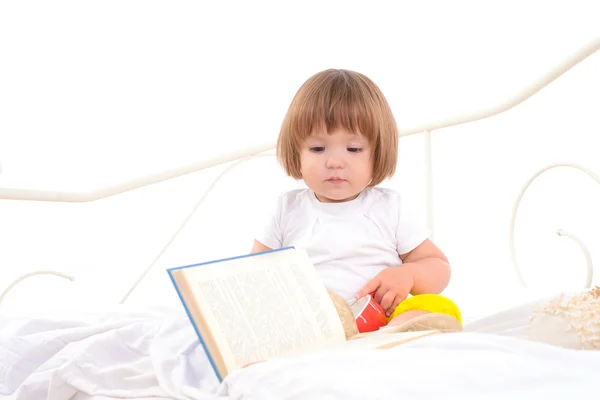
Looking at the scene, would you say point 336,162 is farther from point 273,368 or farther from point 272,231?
point 273,368

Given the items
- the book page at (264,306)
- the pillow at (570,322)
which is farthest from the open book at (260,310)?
the pillow at (570,322)

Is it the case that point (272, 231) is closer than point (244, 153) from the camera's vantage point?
Yes

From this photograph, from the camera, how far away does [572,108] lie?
1721 mm

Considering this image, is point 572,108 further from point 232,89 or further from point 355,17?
point 232,89

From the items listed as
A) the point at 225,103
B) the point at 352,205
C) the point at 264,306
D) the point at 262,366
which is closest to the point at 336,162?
the point at 352,205

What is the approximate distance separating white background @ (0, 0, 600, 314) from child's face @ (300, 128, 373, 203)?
0.62m

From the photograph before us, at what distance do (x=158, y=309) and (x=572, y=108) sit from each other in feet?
3.64

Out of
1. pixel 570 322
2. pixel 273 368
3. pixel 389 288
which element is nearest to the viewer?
pixel 273 368

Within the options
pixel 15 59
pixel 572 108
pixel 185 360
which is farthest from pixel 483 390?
pixel 15 59

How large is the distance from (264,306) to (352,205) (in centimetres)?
46

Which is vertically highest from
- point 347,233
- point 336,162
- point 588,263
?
point 336,162

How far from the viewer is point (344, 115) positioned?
3.84 ft

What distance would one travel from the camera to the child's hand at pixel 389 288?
110 centimetres

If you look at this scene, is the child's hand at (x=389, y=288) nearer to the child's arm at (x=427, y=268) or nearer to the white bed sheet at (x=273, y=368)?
the child's arm at (x=427, y=268)
